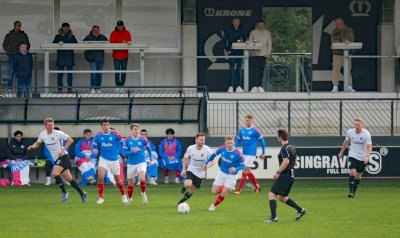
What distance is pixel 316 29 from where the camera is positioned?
38812mm

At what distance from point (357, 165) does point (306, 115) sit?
Answer: 5999mm

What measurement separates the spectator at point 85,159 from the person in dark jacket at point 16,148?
1.50m

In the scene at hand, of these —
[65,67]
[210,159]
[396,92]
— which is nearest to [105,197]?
[210,159]

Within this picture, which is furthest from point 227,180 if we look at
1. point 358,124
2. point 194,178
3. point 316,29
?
point 316,29

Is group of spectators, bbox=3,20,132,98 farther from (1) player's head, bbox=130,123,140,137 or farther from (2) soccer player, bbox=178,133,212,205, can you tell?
(2) soccer player, bbox=178,133,212,205

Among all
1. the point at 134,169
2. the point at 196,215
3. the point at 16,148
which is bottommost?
the point at 196,215

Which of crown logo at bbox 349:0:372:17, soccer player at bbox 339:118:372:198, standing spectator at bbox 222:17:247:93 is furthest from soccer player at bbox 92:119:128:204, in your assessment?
crown logo at bbox 349:0:372:17

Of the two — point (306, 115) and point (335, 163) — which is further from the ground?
point (306, 115)

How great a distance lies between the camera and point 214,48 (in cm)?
3819

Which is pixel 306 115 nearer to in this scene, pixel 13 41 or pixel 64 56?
pixel 64 56

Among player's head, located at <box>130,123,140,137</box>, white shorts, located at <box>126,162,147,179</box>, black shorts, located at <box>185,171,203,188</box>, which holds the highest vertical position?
player's head, located at <box>130,123,140,137</box>

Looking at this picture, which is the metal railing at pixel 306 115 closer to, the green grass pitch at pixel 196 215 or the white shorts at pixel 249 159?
the green grass pitch at pixel 196 215

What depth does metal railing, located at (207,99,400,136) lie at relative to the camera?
34156 mm

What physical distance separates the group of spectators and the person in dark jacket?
2230mm
